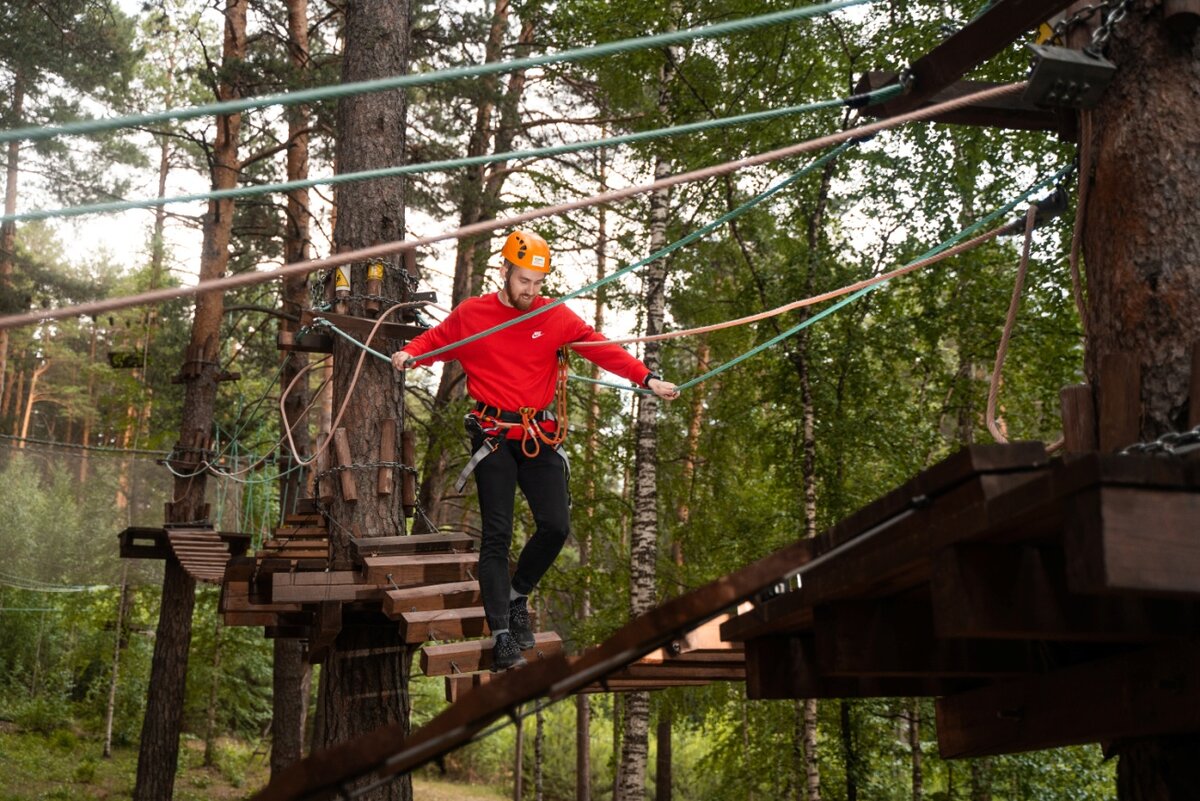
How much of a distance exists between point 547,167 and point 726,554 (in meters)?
5.48

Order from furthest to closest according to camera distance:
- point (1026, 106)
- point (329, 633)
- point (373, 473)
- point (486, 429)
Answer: point (373, 473) < point (329, 633) < point (486, 429) < point (1026, 106)

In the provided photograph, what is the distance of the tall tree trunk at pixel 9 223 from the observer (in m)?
16.6

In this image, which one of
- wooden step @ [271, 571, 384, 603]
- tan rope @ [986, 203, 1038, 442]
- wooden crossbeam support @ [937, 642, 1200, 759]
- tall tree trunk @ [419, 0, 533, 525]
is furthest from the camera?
tall tree trunk @ [419, 0, 533, 525]

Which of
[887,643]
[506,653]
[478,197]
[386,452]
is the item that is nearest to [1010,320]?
[887,643]

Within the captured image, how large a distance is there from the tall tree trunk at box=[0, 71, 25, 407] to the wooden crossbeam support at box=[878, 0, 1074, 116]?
10.7 m

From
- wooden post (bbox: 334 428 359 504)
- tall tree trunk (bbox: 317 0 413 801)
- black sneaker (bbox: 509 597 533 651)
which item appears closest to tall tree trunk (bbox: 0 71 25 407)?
tall tree trunk (bbox: 317 0 413 801)

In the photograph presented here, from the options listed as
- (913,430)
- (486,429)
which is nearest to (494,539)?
(486,429)

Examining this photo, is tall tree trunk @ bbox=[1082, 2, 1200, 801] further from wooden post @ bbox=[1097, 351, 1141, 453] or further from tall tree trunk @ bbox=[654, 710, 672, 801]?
tall tree trunk @ bbox=[654, 710, 672, 801]

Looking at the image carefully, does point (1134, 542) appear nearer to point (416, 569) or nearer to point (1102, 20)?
point (1102, 20)

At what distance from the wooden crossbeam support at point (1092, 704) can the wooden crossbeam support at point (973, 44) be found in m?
1.87

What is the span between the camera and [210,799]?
18125 millimetres

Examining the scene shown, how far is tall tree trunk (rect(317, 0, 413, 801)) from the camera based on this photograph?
21.5 ft

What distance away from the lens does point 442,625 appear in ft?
17.7

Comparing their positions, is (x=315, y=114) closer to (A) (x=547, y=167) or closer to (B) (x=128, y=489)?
(A) (x=547, y=167)
